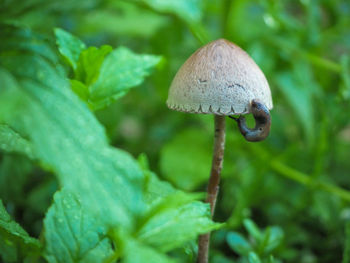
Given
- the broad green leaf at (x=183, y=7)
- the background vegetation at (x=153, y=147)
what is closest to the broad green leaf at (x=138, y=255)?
the background vegetation at (x=153, y=147)

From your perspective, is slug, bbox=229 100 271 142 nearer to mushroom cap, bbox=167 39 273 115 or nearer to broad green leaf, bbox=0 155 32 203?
mushroom cap, bbox=167 39 273 115

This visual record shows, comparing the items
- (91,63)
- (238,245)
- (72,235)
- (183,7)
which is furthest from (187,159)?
(72,235)

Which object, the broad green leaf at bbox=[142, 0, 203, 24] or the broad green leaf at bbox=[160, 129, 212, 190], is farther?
the broad green leaf at bbox=[160, 129, 212, 190]

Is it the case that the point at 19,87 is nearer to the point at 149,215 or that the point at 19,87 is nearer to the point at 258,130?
the point at 149,215

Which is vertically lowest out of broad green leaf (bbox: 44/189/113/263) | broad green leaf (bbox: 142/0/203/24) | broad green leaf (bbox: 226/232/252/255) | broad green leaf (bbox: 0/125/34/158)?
broad green leaf (bbox: 226/232/252/255)

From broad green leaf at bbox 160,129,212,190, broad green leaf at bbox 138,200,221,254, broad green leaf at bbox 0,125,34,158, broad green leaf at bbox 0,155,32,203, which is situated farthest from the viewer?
broad green leaf at bbox 160,129,212,190

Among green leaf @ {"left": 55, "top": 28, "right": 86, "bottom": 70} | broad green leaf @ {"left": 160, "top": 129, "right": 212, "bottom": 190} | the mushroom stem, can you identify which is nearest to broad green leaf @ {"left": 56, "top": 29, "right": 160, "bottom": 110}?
green leaf @ {"left": 55, "top": 28, "right": 86, "bottom": 70}

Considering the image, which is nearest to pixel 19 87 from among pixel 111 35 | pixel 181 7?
pixel 181 7
